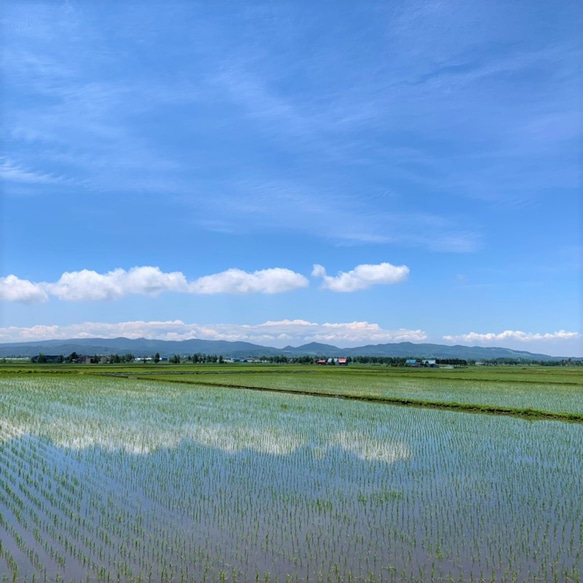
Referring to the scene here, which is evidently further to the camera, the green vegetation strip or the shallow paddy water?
the green vegetation strip

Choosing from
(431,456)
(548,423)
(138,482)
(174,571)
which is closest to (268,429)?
(431,456)

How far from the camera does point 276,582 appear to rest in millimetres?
5160

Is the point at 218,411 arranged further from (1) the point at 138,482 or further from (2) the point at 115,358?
(2) the point at 115,358

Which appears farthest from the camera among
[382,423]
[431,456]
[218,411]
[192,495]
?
[218,411]

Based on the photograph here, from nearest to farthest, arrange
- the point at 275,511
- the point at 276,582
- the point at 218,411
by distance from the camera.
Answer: the point at 276,582 < the point at 275,511 < the point at 218,411

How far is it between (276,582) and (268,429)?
9333 mm

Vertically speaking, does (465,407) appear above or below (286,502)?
below

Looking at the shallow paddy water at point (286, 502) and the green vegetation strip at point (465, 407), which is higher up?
the shallow paddy water at point (286, 502)

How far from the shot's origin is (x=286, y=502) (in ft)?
25.3

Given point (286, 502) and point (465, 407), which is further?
point (465, 407)

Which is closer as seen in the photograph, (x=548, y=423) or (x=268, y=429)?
(x=268, y=429)

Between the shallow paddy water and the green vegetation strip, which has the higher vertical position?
Answer: the shallow paddy water

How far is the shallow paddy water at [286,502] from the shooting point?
557 cm

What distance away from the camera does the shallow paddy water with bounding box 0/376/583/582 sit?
557 cm
